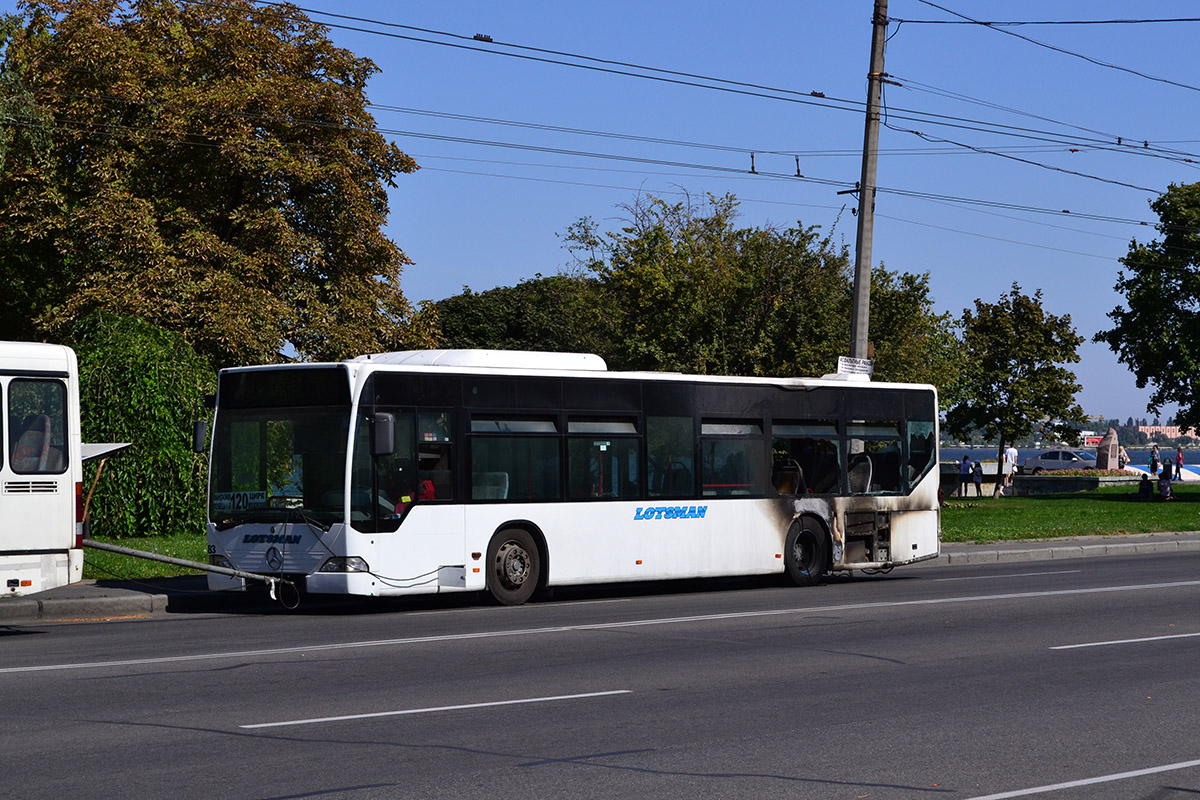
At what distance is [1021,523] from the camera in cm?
3359

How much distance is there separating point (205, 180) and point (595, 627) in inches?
903

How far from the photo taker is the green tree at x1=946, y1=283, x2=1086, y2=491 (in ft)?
222

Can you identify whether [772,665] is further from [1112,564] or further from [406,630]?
[1112,564]

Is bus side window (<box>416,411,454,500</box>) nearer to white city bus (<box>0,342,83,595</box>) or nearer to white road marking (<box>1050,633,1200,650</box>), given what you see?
white city bus (<box>0,342,83,595</box>)

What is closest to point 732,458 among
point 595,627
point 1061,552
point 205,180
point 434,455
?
point 434,455

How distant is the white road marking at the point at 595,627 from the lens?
37.6ft

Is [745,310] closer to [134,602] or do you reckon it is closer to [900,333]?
[900,333]

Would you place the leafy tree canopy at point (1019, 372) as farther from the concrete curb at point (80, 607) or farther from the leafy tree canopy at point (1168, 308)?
the concrete curb at point (80, 607)

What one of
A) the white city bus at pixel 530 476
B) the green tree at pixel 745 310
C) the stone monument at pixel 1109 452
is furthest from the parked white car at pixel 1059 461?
the white city bus at pixel 530 476

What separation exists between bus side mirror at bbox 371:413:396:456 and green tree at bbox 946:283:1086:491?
55.5 m

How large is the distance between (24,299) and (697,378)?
2567 centimetres

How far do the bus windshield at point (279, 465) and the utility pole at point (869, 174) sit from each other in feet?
39.9

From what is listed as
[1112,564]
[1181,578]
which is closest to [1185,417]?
[1112,564]

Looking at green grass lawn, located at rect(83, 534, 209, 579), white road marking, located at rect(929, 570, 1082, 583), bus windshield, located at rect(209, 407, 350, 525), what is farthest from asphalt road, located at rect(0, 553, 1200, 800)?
white road marking, located at rect(929, 570, 1082, 583)
